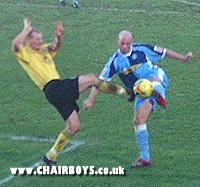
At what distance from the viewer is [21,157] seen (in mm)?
11391

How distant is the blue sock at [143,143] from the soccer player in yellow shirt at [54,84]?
2.49 ft

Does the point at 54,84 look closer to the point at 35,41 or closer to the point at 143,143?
the point at 35,41

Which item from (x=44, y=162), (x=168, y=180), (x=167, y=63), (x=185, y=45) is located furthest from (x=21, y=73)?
(x=168, y=180)

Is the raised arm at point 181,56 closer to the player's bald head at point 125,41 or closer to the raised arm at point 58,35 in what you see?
the player's bald head at point 125,41

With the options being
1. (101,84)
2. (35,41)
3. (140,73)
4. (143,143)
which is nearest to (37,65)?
(35,41)

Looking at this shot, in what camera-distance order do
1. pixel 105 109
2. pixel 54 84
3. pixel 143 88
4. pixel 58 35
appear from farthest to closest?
pixel 105 109 < pixel 58 35 < pixel 54 84 < pixel 143 88

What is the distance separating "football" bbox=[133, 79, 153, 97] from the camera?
34.2ft

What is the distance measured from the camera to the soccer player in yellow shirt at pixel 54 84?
1071cm

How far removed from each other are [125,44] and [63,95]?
1.31 metres

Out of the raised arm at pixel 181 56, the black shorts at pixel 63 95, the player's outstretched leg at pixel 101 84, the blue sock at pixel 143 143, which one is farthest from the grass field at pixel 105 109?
the raised arm at pixel 181 56

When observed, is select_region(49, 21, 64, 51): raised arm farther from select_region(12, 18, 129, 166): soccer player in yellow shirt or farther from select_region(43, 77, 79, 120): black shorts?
select_region(43, 77, 79, 120): black shorts

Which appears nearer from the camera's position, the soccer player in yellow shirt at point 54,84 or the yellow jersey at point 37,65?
the soccer player in yellow shirt at point 54,84

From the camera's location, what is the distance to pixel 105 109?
1412 centimetres

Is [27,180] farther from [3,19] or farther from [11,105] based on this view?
[3,19]
